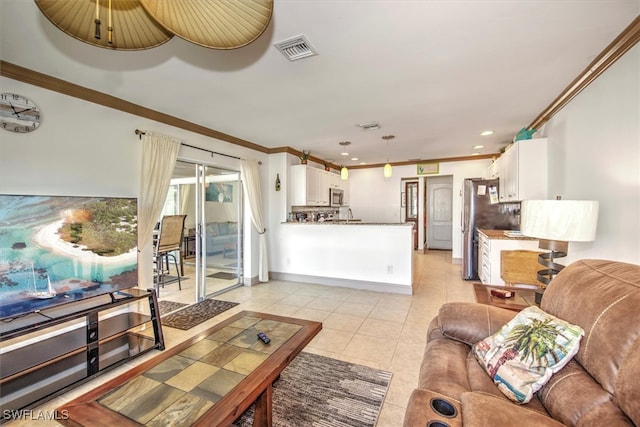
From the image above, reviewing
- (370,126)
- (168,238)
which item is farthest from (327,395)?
(168,238)

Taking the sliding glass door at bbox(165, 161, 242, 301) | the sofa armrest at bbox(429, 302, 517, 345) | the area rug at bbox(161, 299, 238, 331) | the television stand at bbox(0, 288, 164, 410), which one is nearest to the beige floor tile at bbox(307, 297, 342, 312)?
the area rug at bbox(161, 299, 238, 331)

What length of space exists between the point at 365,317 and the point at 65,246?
3.10 meters

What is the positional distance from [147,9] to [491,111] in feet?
12.1

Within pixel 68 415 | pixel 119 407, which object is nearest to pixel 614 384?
pixel 119 407

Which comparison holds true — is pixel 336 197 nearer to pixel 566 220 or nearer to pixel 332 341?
pixel 332 341

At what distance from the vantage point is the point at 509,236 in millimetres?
3840

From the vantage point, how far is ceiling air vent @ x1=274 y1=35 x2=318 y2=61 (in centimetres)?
190

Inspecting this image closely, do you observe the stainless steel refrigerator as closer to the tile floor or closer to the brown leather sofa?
the tile floor

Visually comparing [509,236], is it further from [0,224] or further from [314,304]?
[0,224]

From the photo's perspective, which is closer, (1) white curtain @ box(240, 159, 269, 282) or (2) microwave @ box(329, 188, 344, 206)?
(1) white curtain @ box(240, 159, 269, 282)

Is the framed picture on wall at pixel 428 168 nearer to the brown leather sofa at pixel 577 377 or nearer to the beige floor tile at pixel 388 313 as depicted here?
the beige floor tile at pixel 388 313

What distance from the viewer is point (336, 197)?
23.3 feet

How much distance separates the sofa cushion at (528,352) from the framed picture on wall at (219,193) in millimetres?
3936

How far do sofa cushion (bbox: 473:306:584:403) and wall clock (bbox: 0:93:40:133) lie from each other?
3.64 m
